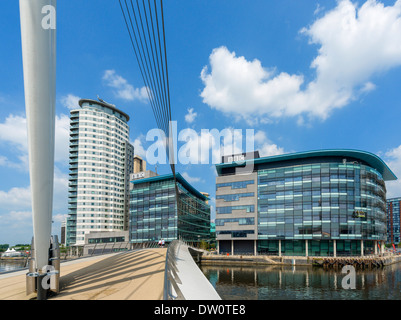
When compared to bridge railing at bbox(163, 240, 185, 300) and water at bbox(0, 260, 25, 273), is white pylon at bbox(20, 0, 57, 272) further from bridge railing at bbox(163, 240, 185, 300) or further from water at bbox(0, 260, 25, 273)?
water at bbox(0, 260, 25, 273)

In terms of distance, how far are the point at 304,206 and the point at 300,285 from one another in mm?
33173

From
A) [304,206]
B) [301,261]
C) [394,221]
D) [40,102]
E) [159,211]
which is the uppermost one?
[40,102]

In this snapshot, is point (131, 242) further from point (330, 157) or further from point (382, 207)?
point (382, 207)

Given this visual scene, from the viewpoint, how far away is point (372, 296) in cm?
3628

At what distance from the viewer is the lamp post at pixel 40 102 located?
8.29 metres

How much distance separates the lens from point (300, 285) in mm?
43750

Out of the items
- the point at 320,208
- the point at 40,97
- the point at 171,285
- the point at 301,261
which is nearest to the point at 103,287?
the point at 171,285

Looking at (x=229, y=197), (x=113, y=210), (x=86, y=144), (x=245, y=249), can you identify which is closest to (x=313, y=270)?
(x=245, y=249)

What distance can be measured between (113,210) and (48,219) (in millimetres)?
128571

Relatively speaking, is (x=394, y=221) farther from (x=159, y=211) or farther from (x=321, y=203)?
(x=159, y=211)

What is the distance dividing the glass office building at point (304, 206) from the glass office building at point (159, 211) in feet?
66.0

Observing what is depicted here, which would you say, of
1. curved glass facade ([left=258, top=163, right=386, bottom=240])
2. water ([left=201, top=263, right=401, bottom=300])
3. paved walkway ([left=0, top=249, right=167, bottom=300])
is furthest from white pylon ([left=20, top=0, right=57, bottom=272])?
curved glass facade ([left=258, top=163, right=386, bottom=240])

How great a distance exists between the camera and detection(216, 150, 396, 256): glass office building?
71688 mm
